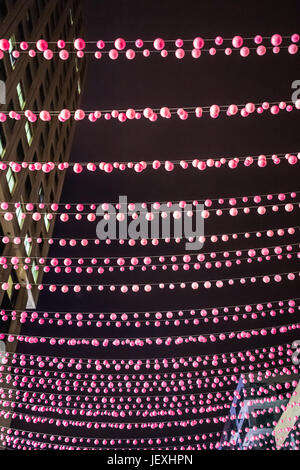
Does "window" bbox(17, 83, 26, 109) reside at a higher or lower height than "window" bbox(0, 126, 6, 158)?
higher

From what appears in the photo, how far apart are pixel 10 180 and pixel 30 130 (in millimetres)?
3429

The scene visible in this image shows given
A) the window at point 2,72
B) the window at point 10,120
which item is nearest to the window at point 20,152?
the window at point 10,120

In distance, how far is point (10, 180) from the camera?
17344 millimetres

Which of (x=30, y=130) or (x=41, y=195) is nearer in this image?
(x=30, y=130)

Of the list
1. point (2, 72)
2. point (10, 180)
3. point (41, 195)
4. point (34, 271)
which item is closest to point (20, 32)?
point (2, 72)

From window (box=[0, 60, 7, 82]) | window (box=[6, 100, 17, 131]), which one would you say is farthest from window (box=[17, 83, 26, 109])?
window (box=[0, 60, 7, 82])

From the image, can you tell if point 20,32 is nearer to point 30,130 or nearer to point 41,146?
point 30,130

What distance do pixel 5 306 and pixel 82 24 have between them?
19798 millimetres

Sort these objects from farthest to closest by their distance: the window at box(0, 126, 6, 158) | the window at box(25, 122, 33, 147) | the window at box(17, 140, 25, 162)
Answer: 1. the window at box(25, 122, 33, 147)
2. the window at box(17, 140, 25, 162)
3. the window at box(0, 126, 6, 158)

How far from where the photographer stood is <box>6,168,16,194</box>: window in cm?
1691

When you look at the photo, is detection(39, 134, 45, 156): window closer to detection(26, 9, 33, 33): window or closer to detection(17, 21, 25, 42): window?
detection(26, 9, 33, 33): window

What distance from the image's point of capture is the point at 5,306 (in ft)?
62.5

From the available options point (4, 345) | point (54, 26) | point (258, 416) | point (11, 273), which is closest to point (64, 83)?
point (54, 26)

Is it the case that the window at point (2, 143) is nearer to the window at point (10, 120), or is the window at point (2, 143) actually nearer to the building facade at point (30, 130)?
the building facade at point (30, 130)
